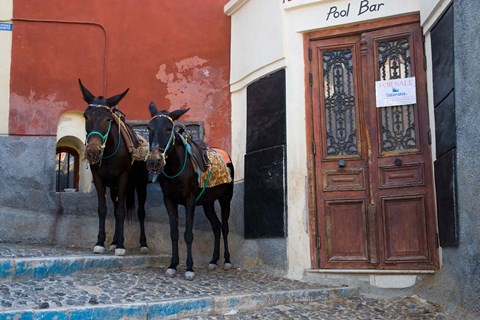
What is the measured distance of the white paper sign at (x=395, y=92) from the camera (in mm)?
7625

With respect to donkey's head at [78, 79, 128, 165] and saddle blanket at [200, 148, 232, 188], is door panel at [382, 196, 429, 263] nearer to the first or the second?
saddle blanket at [200, 148, 232, 188]

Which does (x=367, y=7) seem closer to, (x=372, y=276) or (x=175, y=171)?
(x=175, y=171)

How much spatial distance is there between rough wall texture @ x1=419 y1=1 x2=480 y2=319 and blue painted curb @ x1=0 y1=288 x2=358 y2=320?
1.52 meters

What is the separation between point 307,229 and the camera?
7.91 meters

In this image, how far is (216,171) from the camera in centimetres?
809

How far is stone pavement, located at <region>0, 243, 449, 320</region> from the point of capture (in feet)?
18.2

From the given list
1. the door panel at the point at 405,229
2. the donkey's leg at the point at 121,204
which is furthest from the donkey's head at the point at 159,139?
the door panel at the point at 405,229

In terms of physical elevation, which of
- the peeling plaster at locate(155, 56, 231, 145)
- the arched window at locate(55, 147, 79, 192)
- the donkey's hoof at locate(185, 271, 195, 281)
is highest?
the peeling plaster at locate(155, 56, 231, 145)

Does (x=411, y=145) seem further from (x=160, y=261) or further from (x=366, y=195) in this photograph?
(x=160, y=261)

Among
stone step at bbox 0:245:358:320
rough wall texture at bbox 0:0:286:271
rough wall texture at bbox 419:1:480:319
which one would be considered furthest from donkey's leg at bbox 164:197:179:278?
rough wall texture at bbox 419:1:480:319

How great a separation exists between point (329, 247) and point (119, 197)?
2879 mm

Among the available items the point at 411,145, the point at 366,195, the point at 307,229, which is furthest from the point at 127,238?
A: the point at 411,145

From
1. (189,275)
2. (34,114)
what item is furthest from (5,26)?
(189,275)

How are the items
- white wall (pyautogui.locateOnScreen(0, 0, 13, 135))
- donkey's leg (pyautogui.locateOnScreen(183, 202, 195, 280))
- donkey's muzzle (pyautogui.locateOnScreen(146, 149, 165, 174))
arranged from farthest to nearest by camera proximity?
white wall (pyautogui.locateOnScreen(0, 0, 13, 135))
donkey's leg (pyautogui.locateOnScreen(183, 202, 195, 280))
donkey's muzzle (pyautogui.locateOnScreen(146, 149, 165, 174))
